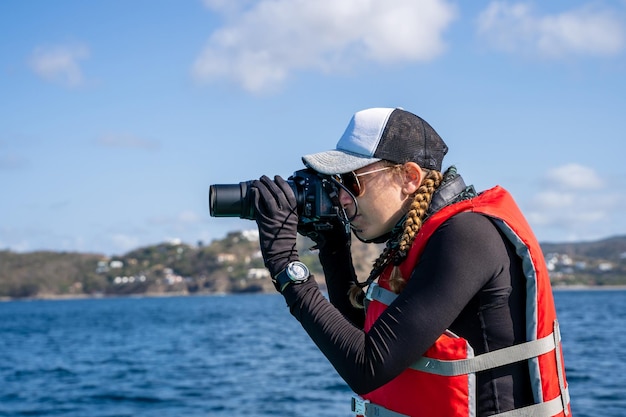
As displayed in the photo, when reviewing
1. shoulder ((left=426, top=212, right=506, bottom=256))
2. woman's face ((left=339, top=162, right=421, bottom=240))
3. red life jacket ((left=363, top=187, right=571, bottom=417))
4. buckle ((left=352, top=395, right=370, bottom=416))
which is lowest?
buckle ((left=352, top=395, right=370, bottom=416))

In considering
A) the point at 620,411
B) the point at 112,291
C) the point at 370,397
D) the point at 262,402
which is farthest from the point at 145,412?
the point at 112,291

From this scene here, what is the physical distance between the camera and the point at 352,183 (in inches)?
92.7


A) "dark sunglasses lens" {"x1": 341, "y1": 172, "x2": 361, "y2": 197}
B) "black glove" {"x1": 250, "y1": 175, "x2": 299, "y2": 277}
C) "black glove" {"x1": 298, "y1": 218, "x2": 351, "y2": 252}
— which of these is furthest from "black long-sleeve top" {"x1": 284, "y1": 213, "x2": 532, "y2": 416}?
"black glove" {"x1": 298, "y1": 218, "x2": 351, "y2": 252}

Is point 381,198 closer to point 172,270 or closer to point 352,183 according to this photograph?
point 352,183

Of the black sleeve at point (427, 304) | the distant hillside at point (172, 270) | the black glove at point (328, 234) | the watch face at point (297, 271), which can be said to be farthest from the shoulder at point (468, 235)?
the distant hillside at point (172, 270)

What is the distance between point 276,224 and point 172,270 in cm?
17206

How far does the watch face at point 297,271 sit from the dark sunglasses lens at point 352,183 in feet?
0.91

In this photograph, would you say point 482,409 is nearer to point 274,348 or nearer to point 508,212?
point 508,212

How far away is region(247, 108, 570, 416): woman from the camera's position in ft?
6.75

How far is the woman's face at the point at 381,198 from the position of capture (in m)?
2.31

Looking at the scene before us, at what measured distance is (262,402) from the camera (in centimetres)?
1753

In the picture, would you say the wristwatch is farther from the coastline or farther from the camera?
the coastline

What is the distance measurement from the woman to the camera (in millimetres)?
59

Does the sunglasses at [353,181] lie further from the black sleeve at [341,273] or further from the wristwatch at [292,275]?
the black sleeve at [341,273]
